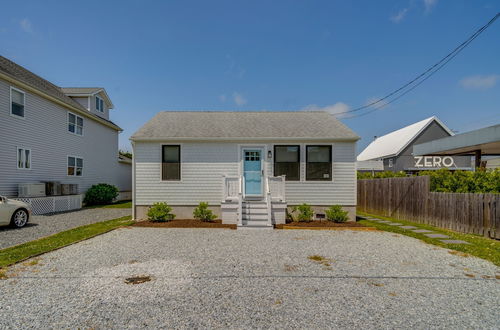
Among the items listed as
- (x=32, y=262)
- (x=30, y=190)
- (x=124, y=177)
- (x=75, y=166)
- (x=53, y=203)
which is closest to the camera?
(x=32, y=262)

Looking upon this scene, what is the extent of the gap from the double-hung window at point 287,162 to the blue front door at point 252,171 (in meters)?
0.74

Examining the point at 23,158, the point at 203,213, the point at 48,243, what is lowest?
the point at 48,243

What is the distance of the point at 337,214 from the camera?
32.6 ft

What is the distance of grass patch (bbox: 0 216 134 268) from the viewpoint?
545cm

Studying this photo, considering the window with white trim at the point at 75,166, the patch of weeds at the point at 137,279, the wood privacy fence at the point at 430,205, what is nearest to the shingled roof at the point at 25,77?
the window with white trim at the point at 75,166

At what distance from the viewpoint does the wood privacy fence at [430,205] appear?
7.77 meters

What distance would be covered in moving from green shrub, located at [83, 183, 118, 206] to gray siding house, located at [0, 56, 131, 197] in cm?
61

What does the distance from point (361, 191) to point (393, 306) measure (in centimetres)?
1307

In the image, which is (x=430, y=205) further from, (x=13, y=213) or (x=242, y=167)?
(x=13, y=213)

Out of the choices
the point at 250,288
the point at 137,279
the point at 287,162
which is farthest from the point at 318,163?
the point at 137,279

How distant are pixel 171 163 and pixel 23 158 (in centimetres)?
790

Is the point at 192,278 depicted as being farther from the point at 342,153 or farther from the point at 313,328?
the point at 342,153

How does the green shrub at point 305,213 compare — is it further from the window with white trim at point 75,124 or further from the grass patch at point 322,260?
the window with white trim at point 75,124

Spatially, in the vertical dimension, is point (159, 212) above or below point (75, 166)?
below
